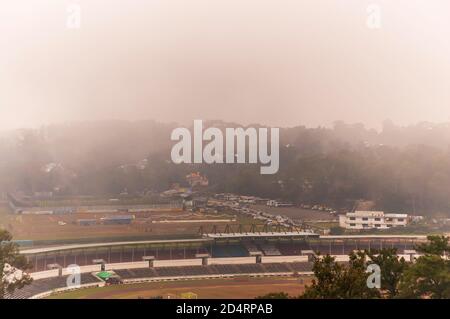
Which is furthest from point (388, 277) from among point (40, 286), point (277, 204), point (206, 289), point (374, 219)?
point (40, 286)

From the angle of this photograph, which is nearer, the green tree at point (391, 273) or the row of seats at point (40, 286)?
the green tree at point (391, 273)

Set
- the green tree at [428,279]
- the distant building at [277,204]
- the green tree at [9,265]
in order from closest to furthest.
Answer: the green tree at [428,279] → the green tree at [9,265] → the distant building at [277,204]

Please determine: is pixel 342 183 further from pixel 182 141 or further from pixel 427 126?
pixel 182 141

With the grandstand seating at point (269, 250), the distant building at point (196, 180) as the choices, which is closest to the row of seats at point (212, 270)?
the grandstand seating at point (269, 250)

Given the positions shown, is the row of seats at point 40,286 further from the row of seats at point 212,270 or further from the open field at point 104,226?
the row of seats at point 212,270

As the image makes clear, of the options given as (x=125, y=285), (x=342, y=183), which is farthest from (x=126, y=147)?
(x=342, y=183)

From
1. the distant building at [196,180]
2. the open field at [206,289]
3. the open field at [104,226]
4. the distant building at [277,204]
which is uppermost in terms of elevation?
the distant building at [196,180]

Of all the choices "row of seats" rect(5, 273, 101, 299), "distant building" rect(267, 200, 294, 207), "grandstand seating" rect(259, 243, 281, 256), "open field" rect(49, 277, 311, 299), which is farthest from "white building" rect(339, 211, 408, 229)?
"row of seats" rect(5, 273, 101, 299)
